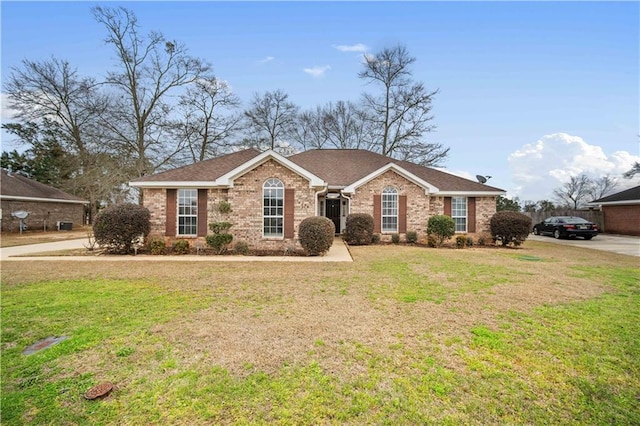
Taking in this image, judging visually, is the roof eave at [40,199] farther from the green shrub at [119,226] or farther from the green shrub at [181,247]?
the green shrub at [181,247]

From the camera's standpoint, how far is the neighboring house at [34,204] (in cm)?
2077

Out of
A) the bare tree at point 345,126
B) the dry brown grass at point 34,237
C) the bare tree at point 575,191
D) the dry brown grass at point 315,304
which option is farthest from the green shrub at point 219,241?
the bare tree at point 575,191

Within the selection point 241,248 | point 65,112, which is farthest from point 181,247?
point 65,112

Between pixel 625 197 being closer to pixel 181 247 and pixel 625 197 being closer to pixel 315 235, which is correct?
pixel 315 235

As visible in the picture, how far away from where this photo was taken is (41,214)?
23234 millimetres

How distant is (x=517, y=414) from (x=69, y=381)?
4.53 meters

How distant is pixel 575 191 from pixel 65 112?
62.4 meters

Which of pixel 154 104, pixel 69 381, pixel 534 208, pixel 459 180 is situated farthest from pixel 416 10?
pixel 534 208

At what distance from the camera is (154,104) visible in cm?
2678

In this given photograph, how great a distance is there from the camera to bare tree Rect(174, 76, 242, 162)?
2722cm

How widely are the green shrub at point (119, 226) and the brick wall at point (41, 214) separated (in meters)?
15.3

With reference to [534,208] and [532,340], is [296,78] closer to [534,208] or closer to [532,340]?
[532,340]

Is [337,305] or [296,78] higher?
[296,78]

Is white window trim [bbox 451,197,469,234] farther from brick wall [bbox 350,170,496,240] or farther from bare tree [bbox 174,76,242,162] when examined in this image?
bare tree [bbox 174,76,242,162]
